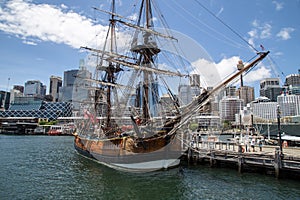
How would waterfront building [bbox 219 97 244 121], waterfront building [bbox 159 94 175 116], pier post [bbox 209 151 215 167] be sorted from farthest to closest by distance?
1. waterfront building [bbox 219 97 244 121]
2. waterfront building [bbox 159 94 175 116]
3. pier post [bbox 209 151 215 167]

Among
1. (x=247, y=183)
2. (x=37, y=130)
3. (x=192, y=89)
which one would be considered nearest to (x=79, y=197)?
(x=247, y=183)

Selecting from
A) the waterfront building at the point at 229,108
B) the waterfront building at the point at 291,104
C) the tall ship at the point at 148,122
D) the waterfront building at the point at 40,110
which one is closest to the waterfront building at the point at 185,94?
the tall ship at the point at 148,122

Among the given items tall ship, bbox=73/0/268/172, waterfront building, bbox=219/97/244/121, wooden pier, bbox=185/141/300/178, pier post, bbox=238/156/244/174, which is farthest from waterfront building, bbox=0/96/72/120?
pier post, bbox=238/156/244/174

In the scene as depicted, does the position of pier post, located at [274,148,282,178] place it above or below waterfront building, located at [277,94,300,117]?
below

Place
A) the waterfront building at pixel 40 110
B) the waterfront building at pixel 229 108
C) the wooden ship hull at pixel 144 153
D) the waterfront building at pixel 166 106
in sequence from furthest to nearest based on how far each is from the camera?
the waterfront building at pixel 40 110, the waterfront building at pixel 229 108, the waterfront building at pixel 166 106, the wooden ship hull at pixel 144 153

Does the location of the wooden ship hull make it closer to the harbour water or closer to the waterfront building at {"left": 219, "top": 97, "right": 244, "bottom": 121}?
the harbour water

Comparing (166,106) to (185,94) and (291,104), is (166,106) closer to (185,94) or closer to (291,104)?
(185,94)

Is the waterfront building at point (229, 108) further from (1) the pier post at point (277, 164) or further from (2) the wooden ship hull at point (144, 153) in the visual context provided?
(1) the pier post at point (277, 164)

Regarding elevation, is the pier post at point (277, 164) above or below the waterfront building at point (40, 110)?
below

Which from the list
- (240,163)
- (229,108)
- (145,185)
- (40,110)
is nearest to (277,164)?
(240,163)

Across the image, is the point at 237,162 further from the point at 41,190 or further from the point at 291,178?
the point at 41,190

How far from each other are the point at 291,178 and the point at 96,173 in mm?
16288

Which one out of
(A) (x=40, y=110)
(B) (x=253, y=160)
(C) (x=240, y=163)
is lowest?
(C) (x=240, y=163)

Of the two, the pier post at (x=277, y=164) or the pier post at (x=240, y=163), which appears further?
the pier post at (x=240, y=163)
